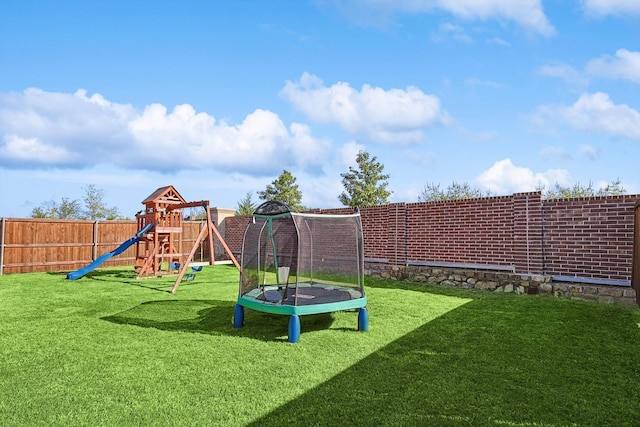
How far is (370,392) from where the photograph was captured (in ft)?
10.3

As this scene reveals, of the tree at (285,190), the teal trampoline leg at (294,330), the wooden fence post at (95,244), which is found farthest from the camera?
the tree at (285,190)

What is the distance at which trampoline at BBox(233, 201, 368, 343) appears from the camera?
4895 millimetres

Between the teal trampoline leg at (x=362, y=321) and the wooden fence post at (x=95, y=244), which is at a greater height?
the wooden fence post at (x=95, y=244)

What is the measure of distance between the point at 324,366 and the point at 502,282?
5.94 metres

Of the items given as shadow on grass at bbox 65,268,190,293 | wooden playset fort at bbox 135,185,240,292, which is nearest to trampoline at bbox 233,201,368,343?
shadow on grass at bbox 65,268,190,293

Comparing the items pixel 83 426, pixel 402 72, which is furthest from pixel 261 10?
pixel 83 426

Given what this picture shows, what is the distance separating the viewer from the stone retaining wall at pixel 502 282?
702 cm

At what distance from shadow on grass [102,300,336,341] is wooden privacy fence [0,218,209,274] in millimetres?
7716

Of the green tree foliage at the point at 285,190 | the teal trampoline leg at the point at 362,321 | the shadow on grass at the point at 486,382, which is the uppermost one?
the green tree foliage at the point at 285,190

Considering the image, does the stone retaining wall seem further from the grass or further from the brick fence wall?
the grass

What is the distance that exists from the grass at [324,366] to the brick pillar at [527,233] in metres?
1.41

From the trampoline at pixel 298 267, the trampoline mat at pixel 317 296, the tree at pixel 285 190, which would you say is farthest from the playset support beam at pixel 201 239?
the tree at pixel 285 190

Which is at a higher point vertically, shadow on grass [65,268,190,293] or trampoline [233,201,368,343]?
trampoline [233,201,368,343]

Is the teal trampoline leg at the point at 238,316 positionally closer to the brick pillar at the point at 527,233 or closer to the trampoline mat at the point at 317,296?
the trampoline mat at the point at 317,296
